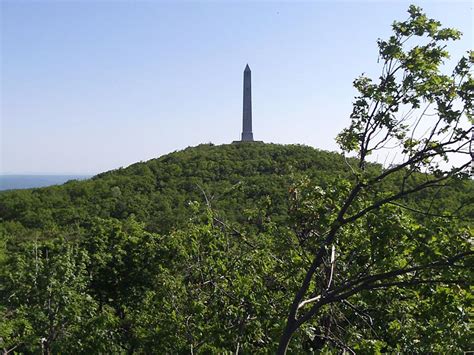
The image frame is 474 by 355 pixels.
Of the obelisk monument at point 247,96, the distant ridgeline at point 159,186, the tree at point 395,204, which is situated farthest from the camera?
the obelisk monument at point 247,96

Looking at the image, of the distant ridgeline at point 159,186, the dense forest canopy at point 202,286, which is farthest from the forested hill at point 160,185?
the dense forest canopy at point 202,286

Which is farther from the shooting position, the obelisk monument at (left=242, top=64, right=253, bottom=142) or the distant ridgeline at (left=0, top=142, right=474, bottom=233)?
the obelisk monument at (left=242, top=64, right=253, bottom=142)

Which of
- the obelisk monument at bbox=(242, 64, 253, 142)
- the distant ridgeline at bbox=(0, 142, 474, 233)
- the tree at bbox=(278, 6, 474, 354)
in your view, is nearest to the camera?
the tree at bbox=(278, 6, 474, 354)

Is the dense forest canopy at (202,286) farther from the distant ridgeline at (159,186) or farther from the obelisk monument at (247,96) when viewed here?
the obelisk monument at (247,96)

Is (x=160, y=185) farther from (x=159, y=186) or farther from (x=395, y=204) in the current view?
(x=395, y=204)

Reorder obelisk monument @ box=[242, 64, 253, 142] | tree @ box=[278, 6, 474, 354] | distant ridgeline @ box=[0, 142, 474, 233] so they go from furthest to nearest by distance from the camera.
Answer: obelisk monument @ box=[242, 64, 253, 142], distant ridgeline @ box=[0, 142, 474, 233], tree @ box=[278, 6, 474, 354]

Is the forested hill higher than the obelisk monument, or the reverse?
the obelisk monument

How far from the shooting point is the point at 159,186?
41.4m

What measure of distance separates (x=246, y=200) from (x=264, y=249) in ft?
57.3

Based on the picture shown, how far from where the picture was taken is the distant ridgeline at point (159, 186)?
112 feet

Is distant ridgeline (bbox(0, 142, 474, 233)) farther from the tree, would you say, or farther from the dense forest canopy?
the tree

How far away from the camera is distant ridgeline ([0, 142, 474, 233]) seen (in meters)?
34.3

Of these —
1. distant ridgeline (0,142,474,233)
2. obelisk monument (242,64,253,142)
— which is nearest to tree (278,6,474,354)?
distant ridgeline (0,142,474,233)

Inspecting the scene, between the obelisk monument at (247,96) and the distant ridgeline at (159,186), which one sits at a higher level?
the obelisk monument at (247,96)
